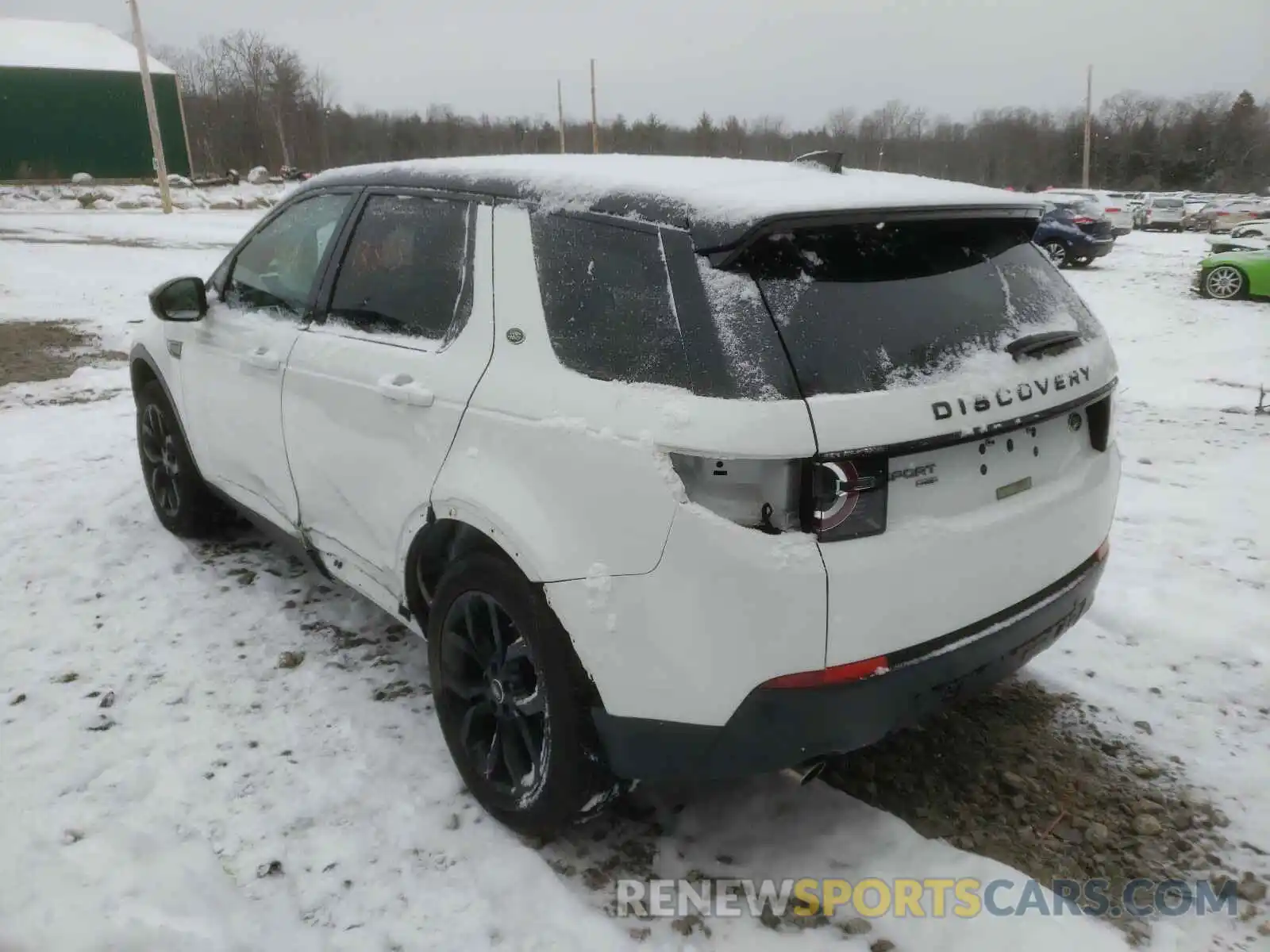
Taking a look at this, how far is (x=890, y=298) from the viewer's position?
207 cm

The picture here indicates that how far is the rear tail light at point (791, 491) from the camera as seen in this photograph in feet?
6.03

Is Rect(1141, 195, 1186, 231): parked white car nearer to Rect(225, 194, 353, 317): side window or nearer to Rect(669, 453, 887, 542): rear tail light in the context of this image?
Rect(225, 194, 353, 317): side window

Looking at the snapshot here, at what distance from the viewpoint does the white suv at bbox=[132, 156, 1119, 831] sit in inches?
73.5

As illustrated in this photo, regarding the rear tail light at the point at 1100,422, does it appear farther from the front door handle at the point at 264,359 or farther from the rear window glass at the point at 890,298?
the front door handle at the point at 264,359

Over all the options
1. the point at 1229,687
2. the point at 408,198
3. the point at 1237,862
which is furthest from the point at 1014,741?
the point at 408,198

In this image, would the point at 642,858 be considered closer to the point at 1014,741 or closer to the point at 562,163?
A: the point at 1014,741

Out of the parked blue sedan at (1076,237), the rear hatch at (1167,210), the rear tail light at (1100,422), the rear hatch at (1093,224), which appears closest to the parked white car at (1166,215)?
the rear hatch at (1167,210)

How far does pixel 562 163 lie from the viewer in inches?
101

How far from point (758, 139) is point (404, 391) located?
72.4m

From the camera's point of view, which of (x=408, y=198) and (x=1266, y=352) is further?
(x=1266, y=352)

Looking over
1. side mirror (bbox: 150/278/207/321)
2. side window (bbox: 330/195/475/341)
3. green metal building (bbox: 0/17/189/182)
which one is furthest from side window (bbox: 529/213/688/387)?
green metal building (bbox: 0/17/189/182)

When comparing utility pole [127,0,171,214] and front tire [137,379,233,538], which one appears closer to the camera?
front tire [137,379,233,538]

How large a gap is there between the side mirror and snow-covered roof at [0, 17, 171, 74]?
48.6m

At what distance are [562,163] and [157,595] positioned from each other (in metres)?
2.76
